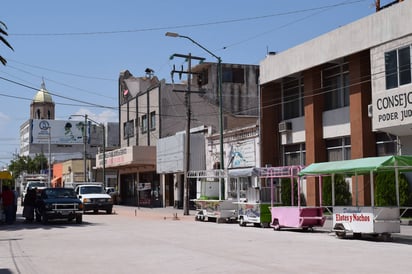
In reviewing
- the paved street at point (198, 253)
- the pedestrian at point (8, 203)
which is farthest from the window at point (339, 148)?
the pedestrian at point (8, 203)

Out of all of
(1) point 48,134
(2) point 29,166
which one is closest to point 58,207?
(2) point 29,166

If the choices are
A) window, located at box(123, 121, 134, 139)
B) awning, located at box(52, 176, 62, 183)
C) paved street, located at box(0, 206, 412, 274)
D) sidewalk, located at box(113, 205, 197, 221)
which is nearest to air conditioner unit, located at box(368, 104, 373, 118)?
paved street, located at box(0, 206, 412, 274)

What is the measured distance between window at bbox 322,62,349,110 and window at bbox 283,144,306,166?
3.43 metres

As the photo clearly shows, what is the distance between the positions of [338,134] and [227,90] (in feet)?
80.5

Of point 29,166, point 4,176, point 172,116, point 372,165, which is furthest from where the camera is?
point 29,166

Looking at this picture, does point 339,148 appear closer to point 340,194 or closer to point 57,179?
point 340,194

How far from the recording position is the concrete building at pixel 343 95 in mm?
26016

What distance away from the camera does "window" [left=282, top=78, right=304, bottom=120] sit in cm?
3528

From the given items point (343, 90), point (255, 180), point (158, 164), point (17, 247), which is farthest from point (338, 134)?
point (158, 164)

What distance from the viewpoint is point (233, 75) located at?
55562 millimetres

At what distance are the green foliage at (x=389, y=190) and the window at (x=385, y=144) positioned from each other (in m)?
1.17

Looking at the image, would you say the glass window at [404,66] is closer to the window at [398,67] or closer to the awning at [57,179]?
the window at [398,67]

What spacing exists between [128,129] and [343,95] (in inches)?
1402

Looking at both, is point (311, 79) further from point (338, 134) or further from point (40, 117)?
point (40, 117)
